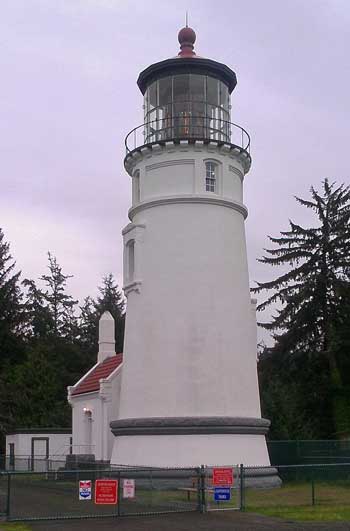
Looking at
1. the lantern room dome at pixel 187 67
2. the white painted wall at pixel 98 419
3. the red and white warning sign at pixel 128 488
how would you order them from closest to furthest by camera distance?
the red and white warning sign at pixel 128 488, the lantern room dome at pixel 187 67, the white painted wall at pixel 98 419

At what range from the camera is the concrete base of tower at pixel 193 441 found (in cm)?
Answer: 2180

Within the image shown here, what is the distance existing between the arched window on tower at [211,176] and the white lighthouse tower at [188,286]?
0.04 metres

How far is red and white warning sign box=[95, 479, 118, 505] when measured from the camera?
623 inches

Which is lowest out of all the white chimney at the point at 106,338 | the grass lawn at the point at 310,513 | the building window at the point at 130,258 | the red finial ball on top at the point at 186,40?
the grass lawn at the point at 310,513

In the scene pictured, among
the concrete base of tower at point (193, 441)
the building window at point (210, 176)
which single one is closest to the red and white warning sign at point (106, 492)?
the concrete base of tower at point (193, 441)

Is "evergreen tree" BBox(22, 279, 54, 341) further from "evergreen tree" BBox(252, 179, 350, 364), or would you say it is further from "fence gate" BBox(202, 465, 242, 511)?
"fence gate" BBox(202, 465, 242, 511)

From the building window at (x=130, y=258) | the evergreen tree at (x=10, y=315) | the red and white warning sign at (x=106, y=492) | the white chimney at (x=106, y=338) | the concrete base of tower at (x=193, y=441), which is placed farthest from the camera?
the evergreen tree at (x=10, y=315)

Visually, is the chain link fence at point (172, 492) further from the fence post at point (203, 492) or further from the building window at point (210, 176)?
the building window at point (210, 176)

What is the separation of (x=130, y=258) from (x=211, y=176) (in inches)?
148

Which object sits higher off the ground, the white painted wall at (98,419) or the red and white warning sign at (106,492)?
the white painted wall at (98,419)

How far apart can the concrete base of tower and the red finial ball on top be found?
37.9 ft

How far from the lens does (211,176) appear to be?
23.9m

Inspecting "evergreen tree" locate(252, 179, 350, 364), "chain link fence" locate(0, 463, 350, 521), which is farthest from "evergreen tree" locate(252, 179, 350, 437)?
"chain link fence" locate(0, 463, 350, 521)

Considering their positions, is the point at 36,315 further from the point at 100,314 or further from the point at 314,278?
the point at 314,278
